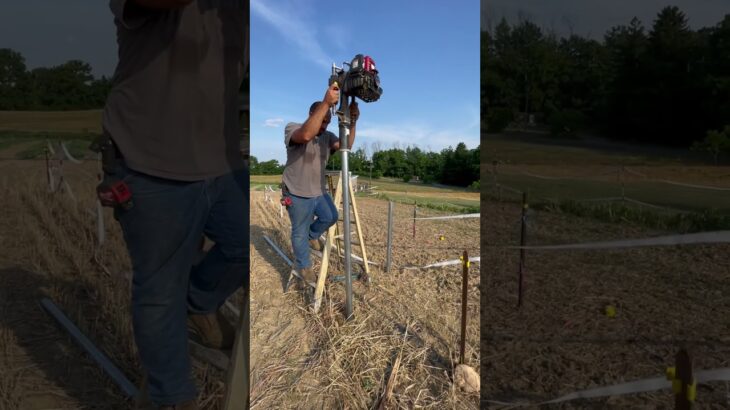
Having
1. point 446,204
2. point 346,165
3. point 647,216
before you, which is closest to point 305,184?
point 346,165

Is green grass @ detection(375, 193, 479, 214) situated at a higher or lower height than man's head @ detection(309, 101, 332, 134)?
lower

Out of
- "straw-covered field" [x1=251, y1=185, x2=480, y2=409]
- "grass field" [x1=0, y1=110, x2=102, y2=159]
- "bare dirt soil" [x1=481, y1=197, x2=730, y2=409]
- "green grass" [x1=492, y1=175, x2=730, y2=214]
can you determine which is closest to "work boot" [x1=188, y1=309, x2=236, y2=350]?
"grass field" [x1=0, y1=110, x2=102, y2=159]

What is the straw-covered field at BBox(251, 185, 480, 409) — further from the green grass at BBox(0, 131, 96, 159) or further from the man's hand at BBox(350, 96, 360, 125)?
the green grass at BBox(0, 131, 96, 159)

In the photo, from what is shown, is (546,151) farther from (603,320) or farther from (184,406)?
(184,406)

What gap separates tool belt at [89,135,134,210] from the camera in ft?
2.44

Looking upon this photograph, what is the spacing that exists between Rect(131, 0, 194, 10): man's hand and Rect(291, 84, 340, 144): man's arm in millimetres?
1731

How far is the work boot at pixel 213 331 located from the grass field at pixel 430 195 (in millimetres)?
11207

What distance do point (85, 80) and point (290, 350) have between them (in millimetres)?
1962

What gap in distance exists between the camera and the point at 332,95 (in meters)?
2.38

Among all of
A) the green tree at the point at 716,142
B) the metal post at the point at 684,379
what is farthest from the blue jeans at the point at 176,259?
the green tree at the point at 716,142

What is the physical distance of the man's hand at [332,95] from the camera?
2362mm

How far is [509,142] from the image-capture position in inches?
134

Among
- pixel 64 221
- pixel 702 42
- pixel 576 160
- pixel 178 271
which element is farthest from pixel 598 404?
pixel 576 160

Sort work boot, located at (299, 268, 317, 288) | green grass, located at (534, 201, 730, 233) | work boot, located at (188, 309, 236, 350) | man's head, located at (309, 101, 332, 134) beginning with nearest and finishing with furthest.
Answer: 1. work boot, located at (188, 309, 236, 350)
2. man's head, located at (309, 101, 332, 134)
3. work boot, located at (299, 268, 317, 288)
4. green grass, located at (534, 201, 730, 233)
